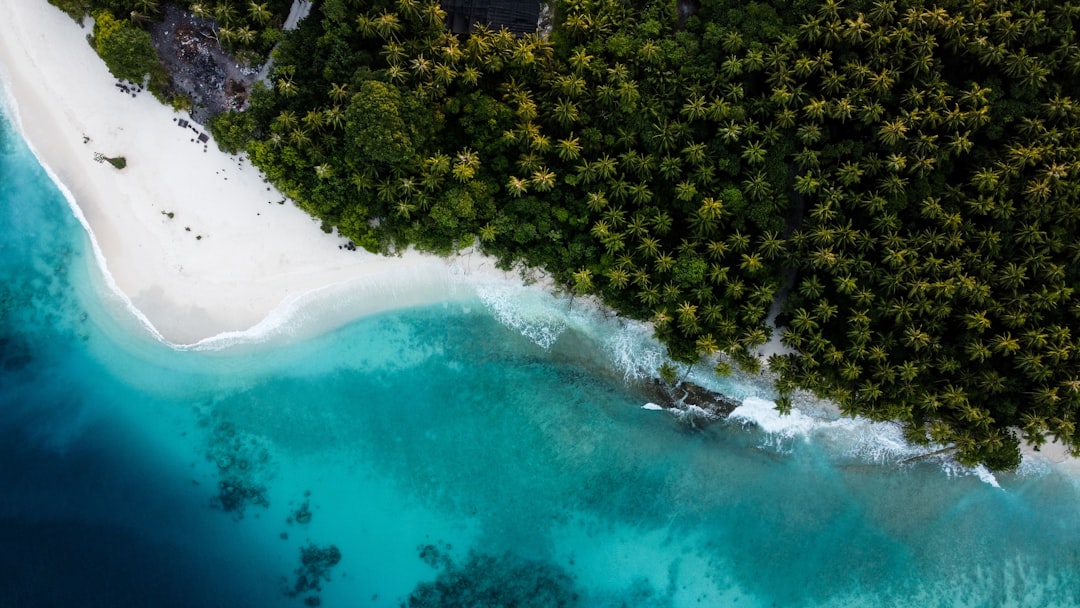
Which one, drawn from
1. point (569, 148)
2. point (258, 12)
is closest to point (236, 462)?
point (258, 12)

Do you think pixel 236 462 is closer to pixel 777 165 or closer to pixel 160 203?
pixel 160 203

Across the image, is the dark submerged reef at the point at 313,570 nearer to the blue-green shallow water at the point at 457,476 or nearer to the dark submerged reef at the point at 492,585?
the blue-green shallow water at the point at 457,476

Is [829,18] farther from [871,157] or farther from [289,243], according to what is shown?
[289,243]

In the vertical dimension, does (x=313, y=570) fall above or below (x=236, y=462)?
below

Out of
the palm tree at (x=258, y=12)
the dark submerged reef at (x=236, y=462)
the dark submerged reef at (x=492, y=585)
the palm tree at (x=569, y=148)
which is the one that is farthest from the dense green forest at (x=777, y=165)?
the dark submerged reef at (x=492, y=585)

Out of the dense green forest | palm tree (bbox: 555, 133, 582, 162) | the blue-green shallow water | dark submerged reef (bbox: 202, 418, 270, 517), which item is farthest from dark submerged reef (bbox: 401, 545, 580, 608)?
palm tree (bbox: 555, 133, 582, 162)

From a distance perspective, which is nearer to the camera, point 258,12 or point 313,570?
point 258,12
